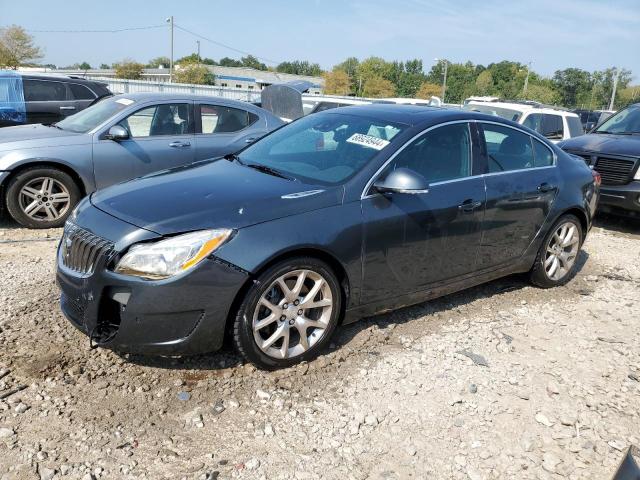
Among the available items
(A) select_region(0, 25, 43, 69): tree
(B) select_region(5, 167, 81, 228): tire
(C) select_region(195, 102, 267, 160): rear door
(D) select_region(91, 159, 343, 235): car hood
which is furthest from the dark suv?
(A) select_region(0, 25, 43, 69): tree

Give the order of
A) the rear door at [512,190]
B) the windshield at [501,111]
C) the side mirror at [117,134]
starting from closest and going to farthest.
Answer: the rear door at [512,190] < the side mirror at [117,134] < the windshield at [501,111]

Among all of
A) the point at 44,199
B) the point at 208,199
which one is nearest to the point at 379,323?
the point at 208,199

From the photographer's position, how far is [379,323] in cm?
428

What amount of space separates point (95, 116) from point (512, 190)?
5.04 m

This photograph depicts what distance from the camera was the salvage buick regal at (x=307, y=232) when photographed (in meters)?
3.06

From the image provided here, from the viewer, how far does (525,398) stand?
3414mm

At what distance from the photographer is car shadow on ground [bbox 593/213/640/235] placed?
27.5ft

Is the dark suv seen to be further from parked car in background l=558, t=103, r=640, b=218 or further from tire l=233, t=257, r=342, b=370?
parked car in background l=558, t=103, r=640, b=218

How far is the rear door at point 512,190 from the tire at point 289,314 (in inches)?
61.4

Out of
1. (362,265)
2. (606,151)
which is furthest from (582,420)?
(606,151)

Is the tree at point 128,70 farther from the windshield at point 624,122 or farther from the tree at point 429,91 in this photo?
the windshield at point 624,122

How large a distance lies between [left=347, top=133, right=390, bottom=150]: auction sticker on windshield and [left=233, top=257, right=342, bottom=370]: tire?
101 cm

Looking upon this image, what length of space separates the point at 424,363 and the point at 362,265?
0.79 meters

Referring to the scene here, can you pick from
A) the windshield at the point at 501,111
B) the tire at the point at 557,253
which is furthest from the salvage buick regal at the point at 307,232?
the windshield at the point at 501,111
